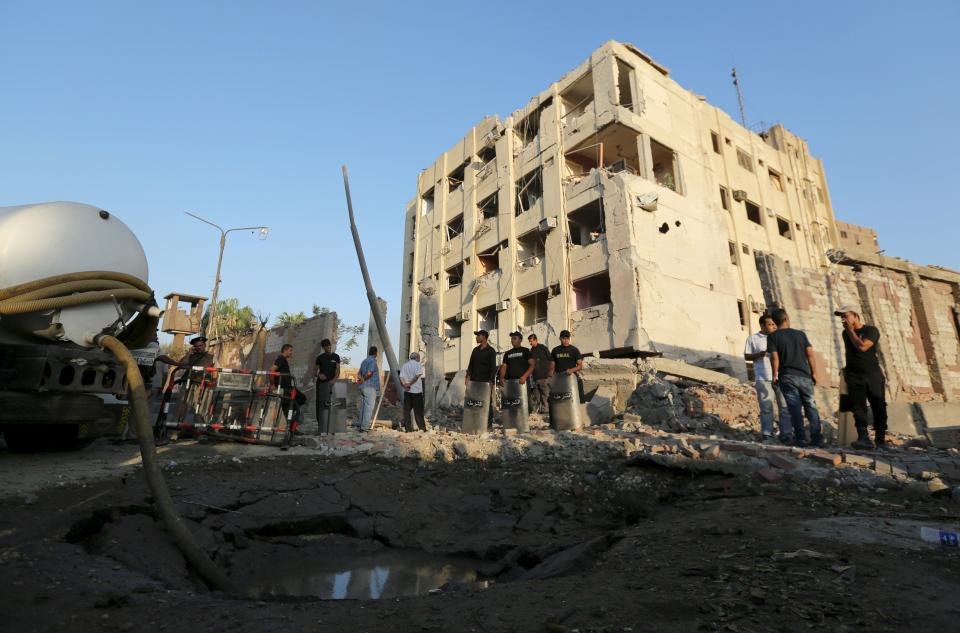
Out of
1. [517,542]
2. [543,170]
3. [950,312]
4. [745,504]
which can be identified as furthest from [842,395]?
[950,312]

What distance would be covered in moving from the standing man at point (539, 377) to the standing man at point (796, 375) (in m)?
4.04

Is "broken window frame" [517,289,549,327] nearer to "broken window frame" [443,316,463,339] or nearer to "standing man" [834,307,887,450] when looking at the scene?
"broken window frame" [443,316,463,339]

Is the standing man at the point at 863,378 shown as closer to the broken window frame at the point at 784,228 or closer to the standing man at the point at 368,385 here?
the standing man at the point at 368,385

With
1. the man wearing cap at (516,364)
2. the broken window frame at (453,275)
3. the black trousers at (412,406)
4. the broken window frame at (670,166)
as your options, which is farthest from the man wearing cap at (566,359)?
the broken window frame at (453,275)

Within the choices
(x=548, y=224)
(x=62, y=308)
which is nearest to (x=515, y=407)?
(x=62, y=308)

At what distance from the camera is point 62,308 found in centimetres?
419

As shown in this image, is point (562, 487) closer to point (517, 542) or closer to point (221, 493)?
point (517, 542)

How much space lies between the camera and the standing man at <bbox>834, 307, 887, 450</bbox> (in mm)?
5555

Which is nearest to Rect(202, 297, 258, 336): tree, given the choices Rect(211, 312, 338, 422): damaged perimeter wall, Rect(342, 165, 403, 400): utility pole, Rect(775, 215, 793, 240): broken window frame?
Rect(211, 312, 338, 422): damaged perimeter wall

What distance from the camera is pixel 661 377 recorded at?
42.2ft

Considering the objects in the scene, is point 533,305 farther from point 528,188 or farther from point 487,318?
point 528,188

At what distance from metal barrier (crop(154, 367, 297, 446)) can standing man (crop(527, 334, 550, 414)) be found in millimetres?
4607

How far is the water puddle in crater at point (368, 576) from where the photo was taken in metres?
3.27

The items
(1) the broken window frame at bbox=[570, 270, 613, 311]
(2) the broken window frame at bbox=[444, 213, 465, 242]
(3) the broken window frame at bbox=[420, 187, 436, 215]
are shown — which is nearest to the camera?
(1) the broken window frame at bbox=[570, 270, 613, 311]
